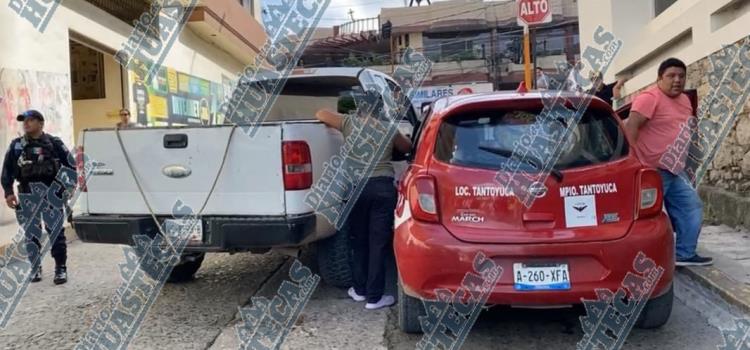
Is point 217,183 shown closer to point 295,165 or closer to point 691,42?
point 295,165

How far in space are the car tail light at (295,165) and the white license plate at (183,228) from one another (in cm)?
70

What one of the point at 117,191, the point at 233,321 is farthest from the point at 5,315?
the point at 233,321

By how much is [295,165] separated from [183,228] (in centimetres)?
92

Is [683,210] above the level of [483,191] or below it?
below

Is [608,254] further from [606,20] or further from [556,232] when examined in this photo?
[606,20]

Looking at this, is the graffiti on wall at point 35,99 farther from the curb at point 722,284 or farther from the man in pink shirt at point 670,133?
the curb at point 722,284

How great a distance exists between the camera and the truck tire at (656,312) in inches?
145

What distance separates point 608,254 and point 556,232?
300 mm

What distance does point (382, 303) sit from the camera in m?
4.46

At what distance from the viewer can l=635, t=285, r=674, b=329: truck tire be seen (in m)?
3.69

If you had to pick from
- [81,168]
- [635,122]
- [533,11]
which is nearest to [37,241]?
[81,168]

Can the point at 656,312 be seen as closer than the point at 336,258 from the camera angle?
Yes

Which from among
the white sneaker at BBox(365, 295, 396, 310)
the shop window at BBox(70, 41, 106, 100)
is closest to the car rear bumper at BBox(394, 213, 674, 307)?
the white sneaker at BBox(365, 295, 396, 310)

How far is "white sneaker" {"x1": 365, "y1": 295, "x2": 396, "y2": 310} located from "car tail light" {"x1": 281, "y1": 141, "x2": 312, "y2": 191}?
1.02 meters
